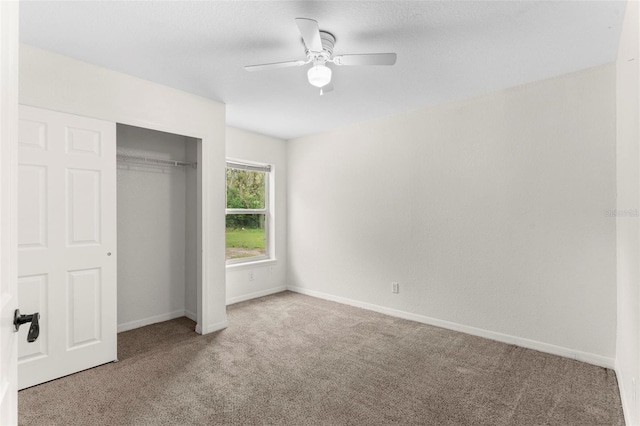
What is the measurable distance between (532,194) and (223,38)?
117 inches

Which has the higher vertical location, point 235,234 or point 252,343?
point 235,234

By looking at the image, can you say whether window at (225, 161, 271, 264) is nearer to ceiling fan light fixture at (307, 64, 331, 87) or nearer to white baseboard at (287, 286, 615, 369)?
white baseboard at (287, 286, 615, 369)

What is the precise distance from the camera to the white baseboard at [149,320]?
3.64 m

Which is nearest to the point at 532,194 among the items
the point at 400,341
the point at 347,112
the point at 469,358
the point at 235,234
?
the point at 469,358

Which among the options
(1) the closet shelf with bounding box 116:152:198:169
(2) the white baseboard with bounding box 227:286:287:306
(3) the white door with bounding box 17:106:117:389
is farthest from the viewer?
(2) the white baseboard with bounding box 227:286:287:306

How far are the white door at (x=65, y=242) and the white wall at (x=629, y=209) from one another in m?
3.62

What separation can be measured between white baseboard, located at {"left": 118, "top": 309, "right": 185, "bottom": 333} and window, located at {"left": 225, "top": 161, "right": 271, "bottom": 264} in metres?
0.99

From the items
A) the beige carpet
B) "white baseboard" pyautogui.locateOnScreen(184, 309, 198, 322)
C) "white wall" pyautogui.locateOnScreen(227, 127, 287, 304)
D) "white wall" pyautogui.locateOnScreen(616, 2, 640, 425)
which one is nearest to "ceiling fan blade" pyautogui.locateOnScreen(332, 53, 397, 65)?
"white wall" pyautogui.locateOnScreen(616, 2, 640, 425)

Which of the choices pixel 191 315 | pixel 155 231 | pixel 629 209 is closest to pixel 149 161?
pixel 155 231

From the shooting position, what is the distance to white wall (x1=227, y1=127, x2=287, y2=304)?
15.5 feet

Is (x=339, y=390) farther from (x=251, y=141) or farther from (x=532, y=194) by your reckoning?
(x=251, y=141)

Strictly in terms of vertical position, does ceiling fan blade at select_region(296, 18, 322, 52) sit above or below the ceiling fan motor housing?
below

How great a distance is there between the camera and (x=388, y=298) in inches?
167

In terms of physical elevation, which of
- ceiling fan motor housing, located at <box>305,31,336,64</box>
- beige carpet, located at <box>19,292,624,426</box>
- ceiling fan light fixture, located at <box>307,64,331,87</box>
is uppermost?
ceiling fan motor housing, located at <box>305,31,336,64</box>
